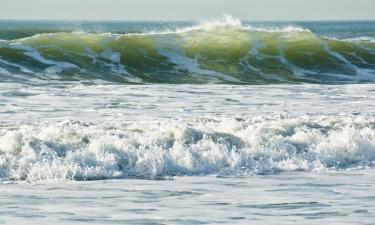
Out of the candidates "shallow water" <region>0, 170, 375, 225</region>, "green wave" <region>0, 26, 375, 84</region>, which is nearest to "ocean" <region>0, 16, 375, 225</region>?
"shallow water" <region>0, 170, 375, 225</region>

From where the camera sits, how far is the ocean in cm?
969

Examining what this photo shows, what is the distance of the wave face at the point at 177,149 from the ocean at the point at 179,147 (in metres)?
0.03

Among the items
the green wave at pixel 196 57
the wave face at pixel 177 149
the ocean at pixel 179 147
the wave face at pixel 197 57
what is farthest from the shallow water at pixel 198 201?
the green wave at pixel 196 57

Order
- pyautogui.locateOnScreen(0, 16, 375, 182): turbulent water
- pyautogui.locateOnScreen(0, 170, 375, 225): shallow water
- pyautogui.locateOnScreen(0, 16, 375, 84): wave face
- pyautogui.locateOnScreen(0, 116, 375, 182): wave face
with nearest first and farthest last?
1. pyautogui.locateOnScreen(0, 170, 375, 225): shallow water
2. pyautogui.locateOnScreen(0, 116, 375, 182): wave face
3. pyautogui.locateOnScreen(0, 16, 375, 182): turbulent water
4. pyautogui.locateOnScreen(0, 16, 375, 84): wave face

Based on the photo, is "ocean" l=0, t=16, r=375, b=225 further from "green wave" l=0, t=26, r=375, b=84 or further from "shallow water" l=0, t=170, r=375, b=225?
"green wave" l=0, t=26, r=375, b=84

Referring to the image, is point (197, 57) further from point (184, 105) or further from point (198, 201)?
point (198, 201)

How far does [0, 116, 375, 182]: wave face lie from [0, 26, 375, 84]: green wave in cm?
1079

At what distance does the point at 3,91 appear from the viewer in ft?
67.2

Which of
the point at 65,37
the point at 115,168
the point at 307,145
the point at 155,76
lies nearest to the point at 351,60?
the point at 155,76

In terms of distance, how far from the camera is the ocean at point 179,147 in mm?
9688

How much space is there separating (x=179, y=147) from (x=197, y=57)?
17163 mm

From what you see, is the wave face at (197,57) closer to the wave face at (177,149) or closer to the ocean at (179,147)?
the ocean at (179,147)

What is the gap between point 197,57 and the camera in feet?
99.0

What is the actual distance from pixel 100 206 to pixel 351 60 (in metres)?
Answer: 22.8
